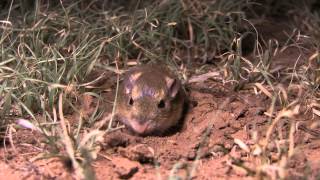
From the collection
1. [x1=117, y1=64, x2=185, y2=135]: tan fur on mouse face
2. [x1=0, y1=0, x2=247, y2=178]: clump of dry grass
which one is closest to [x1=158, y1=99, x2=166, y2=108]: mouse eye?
[x1=117, y1=64, x2=185, y2=135]: tan fur on mouse face

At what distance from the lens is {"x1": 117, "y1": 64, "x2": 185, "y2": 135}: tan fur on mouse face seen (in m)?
4.20

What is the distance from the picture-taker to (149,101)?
4246 mm

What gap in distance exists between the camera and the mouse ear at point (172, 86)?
443cm

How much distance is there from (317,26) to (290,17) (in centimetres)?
63

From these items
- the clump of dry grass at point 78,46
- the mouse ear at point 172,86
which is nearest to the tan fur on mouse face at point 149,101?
the mouse ear at point 172,86

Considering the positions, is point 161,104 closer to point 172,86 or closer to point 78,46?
point 172,86

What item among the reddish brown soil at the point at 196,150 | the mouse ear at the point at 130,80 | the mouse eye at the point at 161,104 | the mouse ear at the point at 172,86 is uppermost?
the mouse ear at the point at 130,80

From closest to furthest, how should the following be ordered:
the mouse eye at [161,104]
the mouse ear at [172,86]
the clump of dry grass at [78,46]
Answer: the clump of dry grass at [78,46]
the mouse eye at [161,104]
the mouse ear at [172,86]

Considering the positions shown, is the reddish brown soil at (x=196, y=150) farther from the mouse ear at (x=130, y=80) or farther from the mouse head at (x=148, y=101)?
the mouse ear at (x=130, y=80)

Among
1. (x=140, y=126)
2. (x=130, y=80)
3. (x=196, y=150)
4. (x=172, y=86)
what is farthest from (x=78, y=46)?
(x=196, y=150)

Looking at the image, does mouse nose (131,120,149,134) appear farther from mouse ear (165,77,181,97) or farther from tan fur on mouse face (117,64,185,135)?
mouse ear (165,77,181,97)

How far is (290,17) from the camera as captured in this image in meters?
6.55

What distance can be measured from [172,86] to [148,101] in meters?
0.30

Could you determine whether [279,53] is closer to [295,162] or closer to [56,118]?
[295,162]
